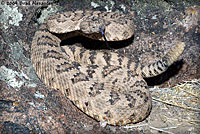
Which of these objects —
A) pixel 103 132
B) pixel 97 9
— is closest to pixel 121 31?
pixel 97 9

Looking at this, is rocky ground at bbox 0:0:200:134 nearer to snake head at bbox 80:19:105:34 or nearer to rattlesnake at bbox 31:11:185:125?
rattlesnake at bbox 31:11:185:125

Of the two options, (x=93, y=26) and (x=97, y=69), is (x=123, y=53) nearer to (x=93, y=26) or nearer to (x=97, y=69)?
(x=97, y=69)

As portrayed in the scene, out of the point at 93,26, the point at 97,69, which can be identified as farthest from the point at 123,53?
the point at 93,26

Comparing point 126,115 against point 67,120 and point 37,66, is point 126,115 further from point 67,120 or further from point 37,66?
point 37,66

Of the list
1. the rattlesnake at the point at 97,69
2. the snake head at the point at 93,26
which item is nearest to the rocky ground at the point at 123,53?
the rattlesnake at the point at 97,69

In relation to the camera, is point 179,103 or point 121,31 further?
point 121,31

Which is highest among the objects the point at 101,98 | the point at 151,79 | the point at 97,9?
the point at 97,9
